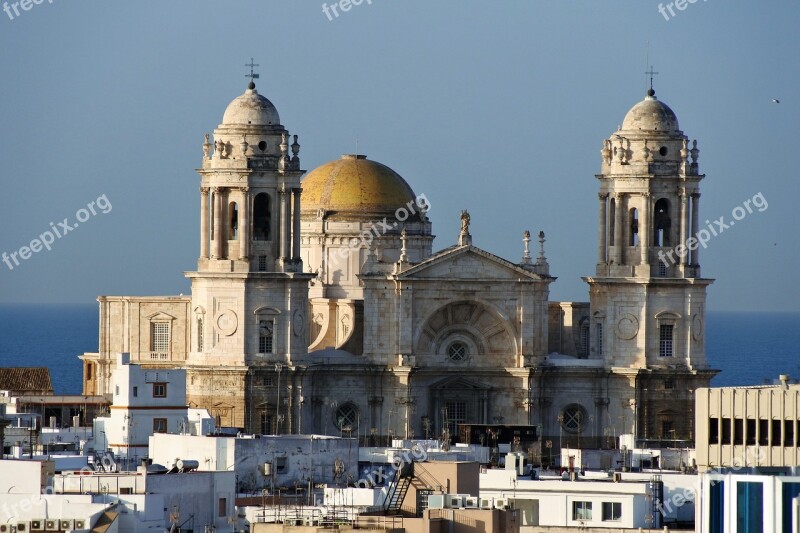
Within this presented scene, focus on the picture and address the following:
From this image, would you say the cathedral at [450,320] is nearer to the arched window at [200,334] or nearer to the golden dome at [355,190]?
the arched window at [200,334]

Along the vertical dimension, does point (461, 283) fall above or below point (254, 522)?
above

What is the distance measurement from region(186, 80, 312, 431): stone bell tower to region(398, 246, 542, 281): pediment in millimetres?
4891

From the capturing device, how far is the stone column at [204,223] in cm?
14250

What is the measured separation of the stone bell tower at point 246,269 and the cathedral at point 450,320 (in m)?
0.06

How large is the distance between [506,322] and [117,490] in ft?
169

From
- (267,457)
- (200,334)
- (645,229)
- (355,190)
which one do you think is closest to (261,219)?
(200,334)

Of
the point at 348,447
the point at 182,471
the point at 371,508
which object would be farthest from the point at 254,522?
the point at 348,447

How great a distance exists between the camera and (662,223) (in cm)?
Answer: 14500

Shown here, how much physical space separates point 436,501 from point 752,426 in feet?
32.3

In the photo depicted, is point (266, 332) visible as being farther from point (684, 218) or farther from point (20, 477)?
point (20, 477)

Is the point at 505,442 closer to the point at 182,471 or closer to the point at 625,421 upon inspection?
the point at 625,421

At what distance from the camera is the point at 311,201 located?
508ft

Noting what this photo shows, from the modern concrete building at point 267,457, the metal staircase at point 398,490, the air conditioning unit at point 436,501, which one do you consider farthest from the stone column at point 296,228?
the air conditioning unit at point 436,501

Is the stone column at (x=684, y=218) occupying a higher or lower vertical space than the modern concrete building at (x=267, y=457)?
higher
